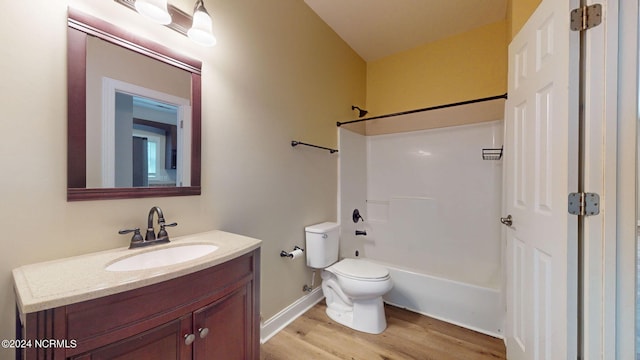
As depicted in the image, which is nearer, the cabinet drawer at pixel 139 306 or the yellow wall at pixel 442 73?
the cabinet drawer at pixel 139 306

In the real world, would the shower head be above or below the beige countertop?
above

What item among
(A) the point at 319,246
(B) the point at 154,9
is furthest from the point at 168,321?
(A) the point at 319,246

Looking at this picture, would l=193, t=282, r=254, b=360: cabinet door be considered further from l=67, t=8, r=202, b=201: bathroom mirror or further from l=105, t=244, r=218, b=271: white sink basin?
l=67, t=8, r=202, b=201: bathroom mirror

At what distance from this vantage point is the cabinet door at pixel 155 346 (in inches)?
28.2

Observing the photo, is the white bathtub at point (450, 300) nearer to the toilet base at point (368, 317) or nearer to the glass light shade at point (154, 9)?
the toilet base at point (368, 317)

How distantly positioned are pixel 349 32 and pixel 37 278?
277cm

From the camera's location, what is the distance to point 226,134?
1.53m

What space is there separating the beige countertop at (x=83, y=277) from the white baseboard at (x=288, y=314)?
1.02 meters

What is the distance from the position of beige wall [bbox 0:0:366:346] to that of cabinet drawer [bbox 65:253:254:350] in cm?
46

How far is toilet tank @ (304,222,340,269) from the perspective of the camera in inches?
83.0

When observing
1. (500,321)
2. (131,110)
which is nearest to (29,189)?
(131,110)

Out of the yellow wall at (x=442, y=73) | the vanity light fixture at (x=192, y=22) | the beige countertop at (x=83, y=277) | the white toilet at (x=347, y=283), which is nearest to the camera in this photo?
the beige countertop at (x=83, y=277)

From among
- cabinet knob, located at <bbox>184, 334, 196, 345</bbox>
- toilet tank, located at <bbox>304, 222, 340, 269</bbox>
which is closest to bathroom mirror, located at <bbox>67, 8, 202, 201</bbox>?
cabinet knob, located at <bbox>184, 334, 196, 345</bbox>

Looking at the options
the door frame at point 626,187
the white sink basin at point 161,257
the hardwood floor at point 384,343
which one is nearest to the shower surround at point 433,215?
the hardwood floor at point 384,343
